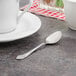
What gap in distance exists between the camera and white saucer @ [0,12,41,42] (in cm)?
67

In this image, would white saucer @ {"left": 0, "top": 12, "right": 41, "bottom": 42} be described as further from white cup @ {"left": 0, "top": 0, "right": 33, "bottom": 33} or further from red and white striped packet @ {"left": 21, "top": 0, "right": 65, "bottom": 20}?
red and white striped packet @ {"left": 21, "top": 0, "right": 65, "bottom": 20}

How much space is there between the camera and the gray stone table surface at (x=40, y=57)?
58cm

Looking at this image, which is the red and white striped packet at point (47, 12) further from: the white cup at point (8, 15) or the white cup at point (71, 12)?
the white cup at point (8, 15)

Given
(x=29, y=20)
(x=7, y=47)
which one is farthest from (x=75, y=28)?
(x=7, y=47)

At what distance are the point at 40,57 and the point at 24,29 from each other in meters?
0.15

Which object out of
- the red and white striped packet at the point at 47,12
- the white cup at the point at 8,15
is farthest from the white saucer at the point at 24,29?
the red and white striped packet at the point at 47,12

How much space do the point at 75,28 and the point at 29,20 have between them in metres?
0.16

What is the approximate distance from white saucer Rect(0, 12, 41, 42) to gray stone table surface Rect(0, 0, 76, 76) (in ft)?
0.09

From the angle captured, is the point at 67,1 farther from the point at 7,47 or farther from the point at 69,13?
the point at 7,47

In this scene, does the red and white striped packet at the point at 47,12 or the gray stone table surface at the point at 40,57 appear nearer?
the gray stone table surface at the point at 40,57

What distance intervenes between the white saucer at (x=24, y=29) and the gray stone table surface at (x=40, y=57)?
3cm

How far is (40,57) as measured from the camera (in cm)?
64

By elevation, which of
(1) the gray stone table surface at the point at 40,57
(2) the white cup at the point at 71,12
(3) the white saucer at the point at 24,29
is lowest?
(1) the gray stone table surface at the point at 40,57

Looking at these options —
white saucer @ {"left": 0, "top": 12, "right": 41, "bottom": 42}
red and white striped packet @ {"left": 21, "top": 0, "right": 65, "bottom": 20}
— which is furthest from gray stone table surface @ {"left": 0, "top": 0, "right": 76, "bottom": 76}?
red and white striped packet @ {"left": 21, "top": 0, "right": 65, "bottom": 20}
